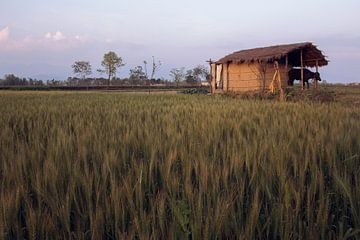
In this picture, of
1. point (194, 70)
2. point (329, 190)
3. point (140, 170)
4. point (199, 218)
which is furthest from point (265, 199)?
point (194, 70)

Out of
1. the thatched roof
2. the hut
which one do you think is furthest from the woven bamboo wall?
the thatched roof

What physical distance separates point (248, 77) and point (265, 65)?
1736mm

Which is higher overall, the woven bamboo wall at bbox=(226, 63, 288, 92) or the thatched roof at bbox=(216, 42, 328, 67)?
the thatched roof at bbox=(216, 42, 328, 67)

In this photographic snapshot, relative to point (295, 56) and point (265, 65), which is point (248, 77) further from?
point (295, 56)

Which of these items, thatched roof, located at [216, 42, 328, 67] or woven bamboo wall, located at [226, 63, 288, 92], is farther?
woven bamboo wall, located at [226, 63, 288, 92]

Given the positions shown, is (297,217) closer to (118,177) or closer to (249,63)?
(118,177)

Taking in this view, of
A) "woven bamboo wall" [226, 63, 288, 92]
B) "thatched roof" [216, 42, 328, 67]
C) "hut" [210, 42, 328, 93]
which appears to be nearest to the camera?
"thatched roof" [216, 42, 328, 67]

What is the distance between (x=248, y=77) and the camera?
19516 mm

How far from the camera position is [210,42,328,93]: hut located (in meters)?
16.5

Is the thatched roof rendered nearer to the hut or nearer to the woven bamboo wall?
the hut

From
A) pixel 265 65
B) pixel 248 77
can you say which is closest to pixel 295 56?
pixel 265 65

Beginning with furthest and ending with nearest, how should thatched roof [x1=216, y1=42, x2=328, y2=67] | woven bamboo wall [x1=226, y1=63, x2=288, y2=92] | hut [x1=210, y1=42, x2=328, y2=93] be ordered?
woven bamboo wall [x1=226, y1=63, x2=288, y2=92]
hut [x1=210, y1=42, x2=328, y2=93]
thatched roof [x1=216, y1=42, x2=328, y2=67]

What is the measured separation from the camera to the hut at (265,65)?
54.1 feet

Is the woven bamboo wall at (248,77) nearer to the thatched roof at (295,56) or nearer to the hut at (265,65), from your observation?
the hut at (265,65)
